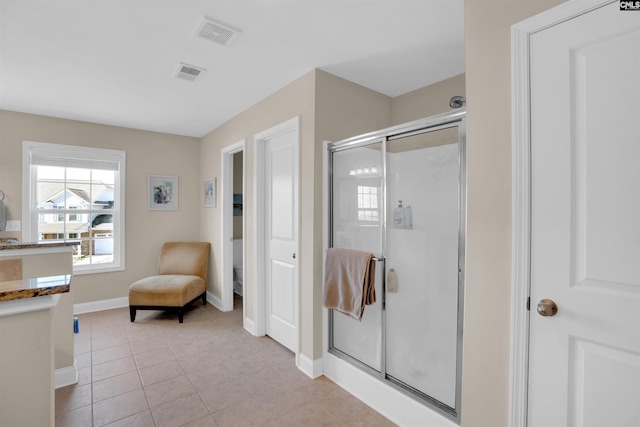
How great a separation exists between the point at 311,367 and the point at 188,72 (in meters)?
2.63

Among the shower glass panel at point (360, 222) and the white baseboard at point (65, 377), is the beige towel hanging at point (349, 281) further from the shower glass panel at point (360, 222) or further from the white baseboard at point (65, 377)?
the white baseboard at point (65, 377)

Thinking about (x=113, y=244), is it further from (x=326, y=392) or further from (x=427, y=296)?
(x=427, y=296)

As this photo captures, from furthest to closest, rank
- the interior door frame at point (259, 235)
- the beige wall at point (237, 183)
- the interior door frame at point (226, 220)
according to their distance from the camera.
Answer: the beige wall at point (237, 183), the interior door frame at point (226, 220), the interior door frame at point (259, 235)

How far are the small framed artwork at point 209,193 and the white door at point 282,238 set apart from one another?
54.9 inches

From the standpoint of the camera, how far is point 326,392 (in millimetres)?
2229

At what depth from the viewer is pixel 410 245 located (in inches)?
75.8

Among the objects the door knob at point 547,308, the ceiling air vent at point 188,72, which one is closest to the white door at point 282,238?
the ceiling air vent at point 188,72

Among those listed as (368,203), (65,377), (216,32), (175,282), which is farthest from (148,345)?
(216,32)

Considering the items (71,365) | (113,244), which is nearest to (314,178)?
(71,365)

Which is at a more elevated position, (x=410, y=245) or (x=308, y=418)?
(x=410, y=245)

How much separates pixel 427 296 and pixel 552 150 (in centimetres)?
103

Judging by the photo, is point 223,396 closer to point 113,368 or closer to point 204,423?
point 204,423

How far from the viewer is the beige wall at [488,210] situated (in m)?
1.31

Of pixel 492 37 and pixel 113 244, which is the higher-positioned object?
pixel 492 37
